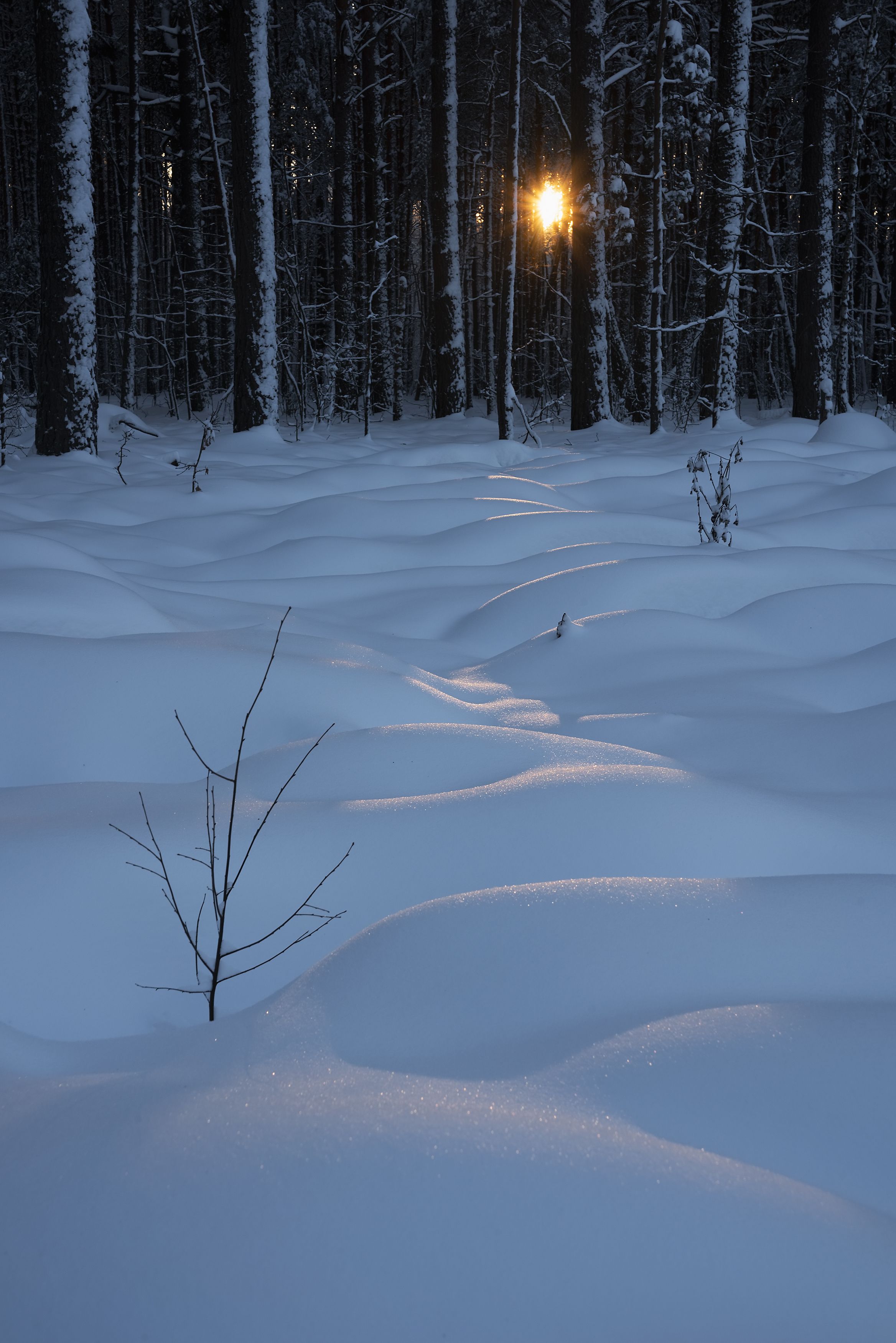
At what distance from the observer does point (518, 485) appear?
227 inches

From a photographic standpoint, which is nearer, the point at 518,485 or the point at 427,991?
the point at 427,991

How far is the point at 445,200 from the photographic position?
38.5 feet

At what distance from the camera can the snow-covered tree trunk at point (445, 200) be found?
11.5 m


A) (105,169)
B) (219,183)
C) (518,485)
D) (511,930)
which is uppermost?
(105,169)

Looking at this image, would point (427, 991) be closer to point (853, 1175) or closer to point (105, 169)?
point (853, 1175)

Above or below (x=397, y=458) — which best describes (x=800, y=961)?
below

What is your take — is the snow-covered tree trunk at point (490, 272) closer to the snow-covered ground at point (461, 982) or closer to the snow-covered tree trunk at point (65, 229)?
the snow-covered tree trunk at point (65, 229)

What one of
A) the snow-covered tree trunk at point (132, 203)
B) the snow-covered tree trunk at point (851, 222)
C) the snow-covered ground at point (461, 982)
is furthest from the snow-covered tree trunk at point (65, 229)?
the snow-covered tree trunk at point (851, 222)

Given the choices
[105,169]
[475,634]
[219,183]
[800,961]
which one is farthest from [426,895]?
[105,169]

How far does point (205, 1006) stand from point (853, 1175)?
2.81 ft

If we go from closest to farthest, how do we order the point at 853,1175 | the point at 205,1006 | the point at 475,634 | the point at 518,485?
the point at 853,1175 < the point at 205,1006 < the point at 475,634 < the point at 518,485

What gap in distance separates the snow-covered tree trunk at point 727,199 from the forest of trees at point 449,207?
32mm

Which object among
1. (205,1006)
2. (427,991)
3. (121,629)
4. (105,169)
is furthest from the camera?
(105,169)

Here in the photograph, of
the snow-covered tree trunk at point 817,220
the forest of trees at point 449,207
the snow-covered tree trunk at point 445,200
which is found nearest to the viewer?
the forest of trees at point 449,207
